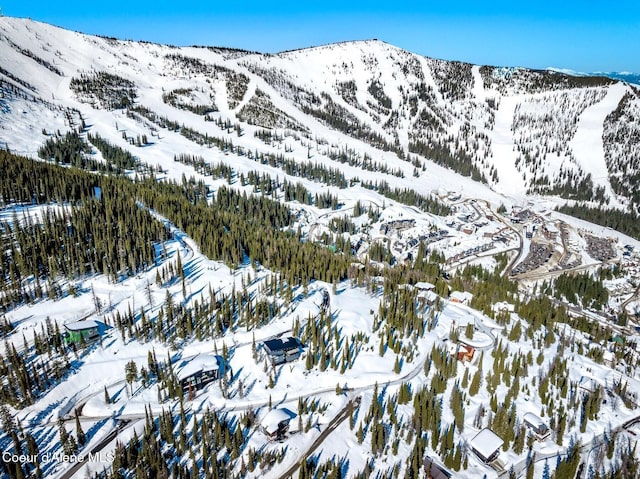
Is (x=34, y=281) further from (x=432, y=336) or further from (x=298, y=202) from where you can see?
(x=298, y=202)

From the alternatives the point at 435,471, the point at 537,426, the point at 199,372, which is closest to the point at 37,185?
the point at 199,372

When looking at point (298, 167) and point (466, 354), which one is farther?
point (298, 167)

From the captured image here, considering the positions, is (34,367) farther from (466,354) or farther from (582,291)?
(582,291)

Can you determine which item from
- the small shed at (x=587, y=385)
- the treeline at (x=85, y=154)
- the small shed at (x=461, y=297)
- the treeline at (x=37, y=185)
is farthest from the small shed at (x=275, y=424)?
the treeline at (x=85, y=154)

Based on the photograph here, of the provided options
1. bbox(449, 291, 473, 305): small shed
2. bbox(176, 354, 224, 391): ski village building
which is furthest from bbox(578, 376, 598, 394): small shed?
bbox(176, 354, 224, 391): ski village building

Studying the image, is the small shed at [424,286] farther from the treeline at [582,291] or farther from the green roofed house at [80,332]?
the green roofed house at [80,332]

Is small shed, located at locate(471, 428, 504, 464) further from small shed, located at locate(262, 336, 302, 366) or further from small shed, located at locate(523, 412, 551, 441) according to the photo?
small shed, located at locate(262, 336, 302, 366)

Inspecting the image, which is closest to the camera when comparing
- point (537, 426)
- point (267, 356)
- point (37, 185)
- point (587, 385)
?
point (537, 426)
